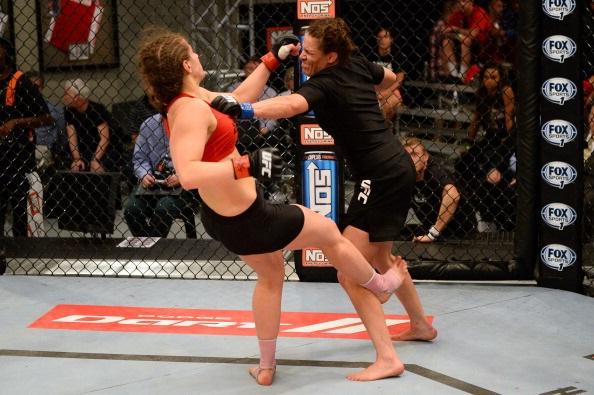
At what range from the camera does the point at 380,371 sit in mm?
3092

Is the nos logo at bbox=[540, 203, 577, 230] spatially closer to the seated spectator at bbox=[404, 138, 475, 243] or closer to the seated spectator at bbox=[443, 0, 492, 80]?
the seated spectator at bbox=[404, 138, 475, 243]

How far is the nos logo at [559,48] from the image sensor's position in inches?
162

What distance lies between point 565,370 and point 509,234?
1696 mm

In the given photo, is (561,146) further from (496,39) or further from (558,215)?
(496,39)

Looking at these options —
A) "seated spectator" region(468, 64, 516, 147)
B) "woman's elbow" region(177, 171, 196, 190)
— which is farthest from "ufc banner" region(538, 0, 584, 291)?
"woman's elbow" region(177, 171, 196, 190)

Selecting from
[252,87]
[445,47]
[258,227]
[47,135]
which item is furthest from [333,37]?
[47,135]

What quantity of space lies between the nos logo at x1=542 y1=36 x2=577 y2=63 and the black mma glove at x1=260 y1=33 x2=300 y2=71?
4.99ft

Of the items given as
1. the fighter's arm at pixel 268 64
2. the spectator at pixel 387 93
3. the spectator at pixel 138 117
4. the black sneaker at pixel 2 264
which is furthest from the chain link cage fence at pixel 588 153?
the spectator at pixel 138 117

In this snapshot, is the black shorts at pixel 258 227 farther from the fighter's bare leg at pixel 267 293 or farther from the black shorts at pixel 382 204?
the black shorts at pixel 382 204

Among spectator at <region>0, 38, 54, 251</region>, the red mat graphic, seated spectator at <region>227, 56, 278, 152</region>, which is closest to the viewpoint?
the red mat graphic

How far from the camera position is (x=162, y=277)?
4.71 metres

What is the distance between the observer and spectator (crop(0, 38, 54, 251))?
5.21m

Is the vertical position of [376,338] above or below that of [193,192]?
below

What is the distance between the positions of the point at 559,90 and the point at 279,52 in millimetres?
1622
